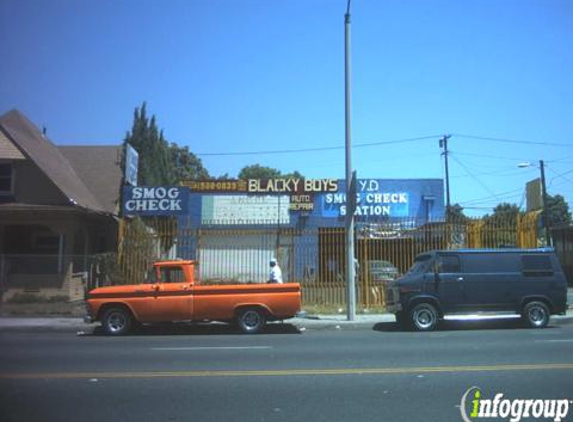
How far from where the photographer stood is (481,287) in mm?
15062

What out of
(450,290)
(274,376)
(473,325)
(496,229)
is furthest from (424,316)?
(274,376)

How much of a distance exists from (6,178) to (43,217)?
231 cm

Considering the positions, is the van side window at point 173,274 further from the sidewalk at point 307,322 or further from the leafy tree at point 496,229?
the leafy tree at point 496,229

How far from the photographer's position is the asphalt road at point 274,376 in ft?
21.5

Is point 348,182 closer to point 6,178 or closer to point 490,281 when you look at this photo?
point 490,281

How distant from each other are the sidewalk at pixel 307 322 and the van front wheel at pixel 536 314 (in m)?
0.71

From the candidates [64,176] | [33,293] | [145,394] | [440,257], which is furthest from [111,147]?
[145,394]

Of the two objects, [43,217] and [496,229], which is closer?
[496,229]

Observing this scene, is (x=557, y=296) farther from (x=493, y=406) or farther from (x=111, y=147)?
(x=111, y=147)

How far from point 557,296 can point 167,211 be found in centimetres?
1467

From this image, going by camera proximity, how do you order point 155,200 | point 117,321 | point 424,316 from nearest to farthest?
point 117,321 → point 424,316 → point 155,200

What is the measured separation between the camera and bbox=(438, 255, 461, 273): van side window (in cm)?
1516

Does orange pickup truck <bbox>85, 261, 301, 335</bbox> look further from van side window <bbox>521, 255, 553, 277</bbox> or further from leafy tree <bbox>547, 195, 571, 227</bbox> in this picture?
leafy tree <bbox>547, 195, 571, 227</bbox>

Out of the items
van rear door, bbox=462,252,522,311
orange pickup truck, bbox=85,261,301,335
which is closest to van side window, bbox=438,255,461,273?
van rear door, bbox=462,252,522,311
